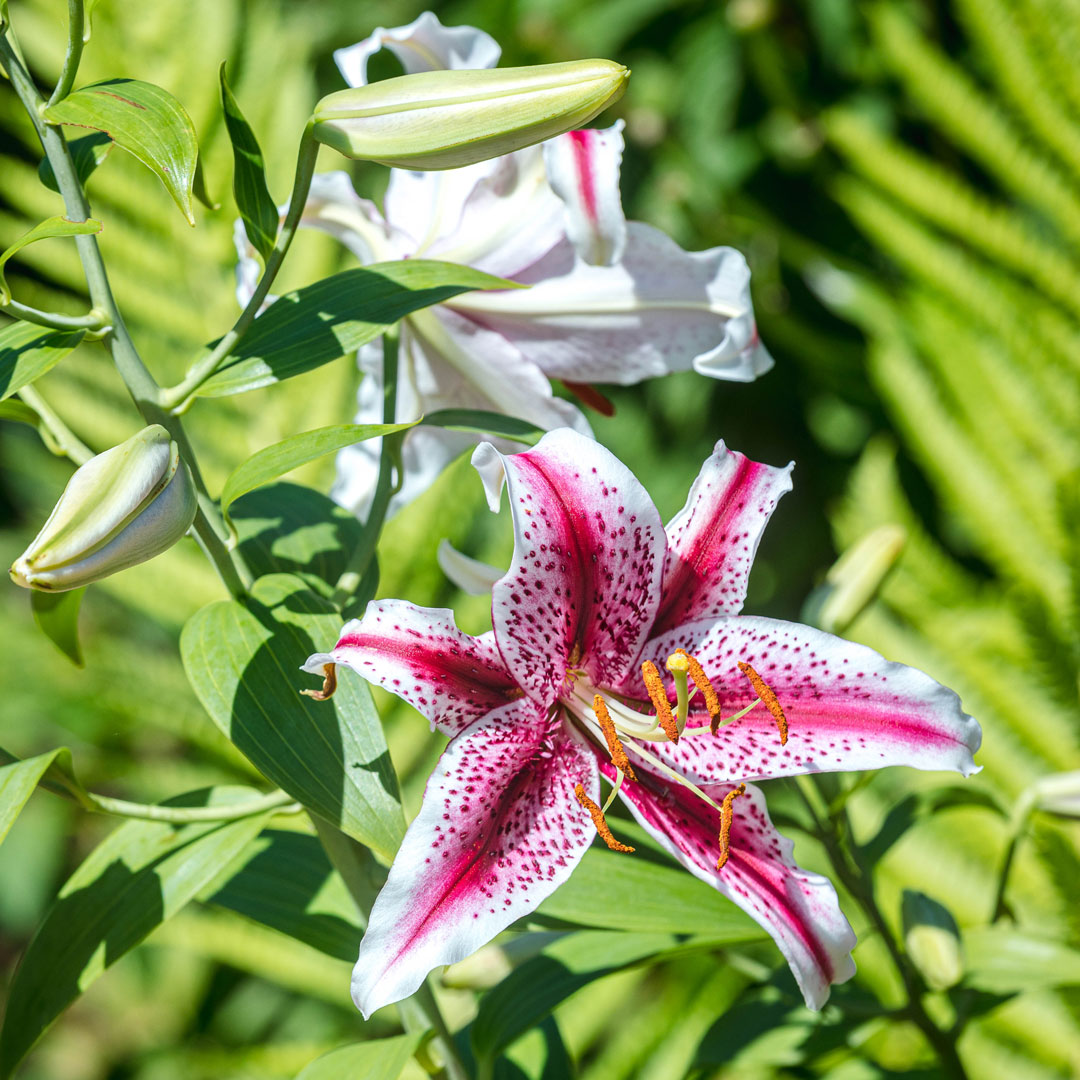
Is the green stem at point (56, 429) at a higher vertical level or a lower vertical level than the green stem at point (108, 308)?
lower

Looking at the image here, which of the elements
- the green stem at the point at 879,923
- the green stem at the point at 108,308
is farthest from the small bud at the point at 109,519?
the green stem at the point at 879,923

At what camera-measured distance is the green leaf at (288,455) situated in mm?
430

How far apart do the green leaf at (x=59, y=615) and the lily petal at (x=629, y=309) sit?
0.25 meters

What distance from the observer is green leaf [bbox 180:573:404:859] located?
1.35ft

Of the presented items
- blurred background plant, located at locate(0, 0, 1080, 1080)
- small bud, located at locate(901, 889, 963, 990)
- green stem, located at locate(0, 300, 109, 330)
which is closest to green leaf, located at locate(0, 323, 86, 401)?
green stem, located at locate(0, 300, 109, 330)

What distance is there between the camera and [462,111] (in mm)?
422

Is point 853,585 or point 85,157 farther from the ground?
point 85,157

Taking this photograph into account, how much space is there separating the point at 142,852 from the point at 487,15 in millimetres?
1435

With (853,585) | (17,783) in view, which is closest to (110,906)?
(17,783)

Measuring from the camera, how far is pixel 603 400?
0.64 meters

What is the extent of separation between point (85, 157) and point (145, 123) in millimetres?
76

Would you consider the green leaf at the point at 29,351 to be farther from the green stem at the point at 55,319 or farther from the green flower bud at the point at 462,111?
the green flower bud at the point at 462,111

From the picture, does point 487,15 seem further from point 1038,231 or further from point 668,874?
point 668,874

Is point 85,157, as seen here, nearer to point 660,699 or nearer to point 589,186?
point 589,186
